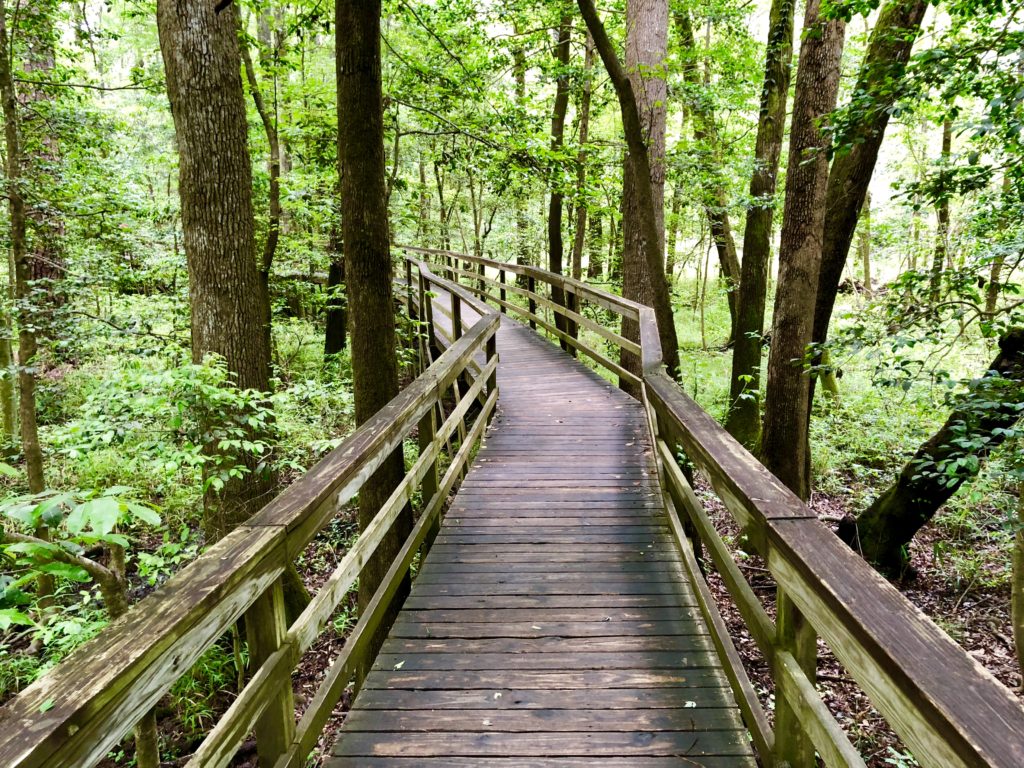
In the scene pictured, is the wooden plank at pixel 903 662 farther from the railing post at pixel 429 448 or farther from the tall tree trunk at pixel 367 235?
the tall tree trunk at pixel 367 235

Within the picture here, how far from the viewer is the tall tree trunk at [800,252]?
19.8 ft

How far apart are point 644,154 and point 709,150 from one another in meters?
3.13

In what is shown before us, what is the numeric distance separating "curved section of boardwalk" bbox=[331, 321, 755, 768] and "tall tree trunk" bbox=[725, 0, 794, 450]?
13.4 ft

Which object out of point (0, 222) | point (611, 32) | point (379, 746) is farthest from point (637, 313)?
point (611, 32)

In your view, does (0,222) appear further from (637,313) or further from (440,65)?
(637,313)

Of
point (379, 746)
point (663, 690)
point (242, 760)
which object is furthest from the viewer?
point (242, 760)

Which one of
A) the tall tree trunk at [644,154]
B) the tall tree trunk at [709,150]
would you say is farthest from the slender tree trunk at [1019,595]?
the tall tree trunk at [709,150]

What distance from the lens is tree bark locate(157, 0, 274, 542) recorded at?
17.0ft

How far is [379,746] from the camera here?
7.68 feet

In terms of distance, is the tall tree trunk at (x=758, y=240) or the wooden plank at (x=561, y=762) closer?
the wooden plank at (x=561, y=762)

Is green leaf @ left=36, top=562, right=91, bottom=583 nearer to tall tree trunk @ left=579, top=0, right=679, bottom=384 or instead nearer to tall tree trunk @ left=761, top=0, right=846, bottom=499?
tall tree trunk @ left=761, top=0, right=846, bottom=499

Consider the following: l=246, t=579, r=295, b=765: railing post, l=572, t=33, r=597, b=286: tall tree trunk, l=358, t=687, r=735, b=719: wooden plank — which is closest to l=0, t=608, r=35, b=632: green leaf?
l=246, t=579, r=295, b=765: railing post

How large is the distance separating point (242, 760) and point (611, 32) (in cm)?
1474

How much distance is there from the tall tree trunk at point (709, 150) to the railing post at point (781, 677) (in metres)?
8.13
